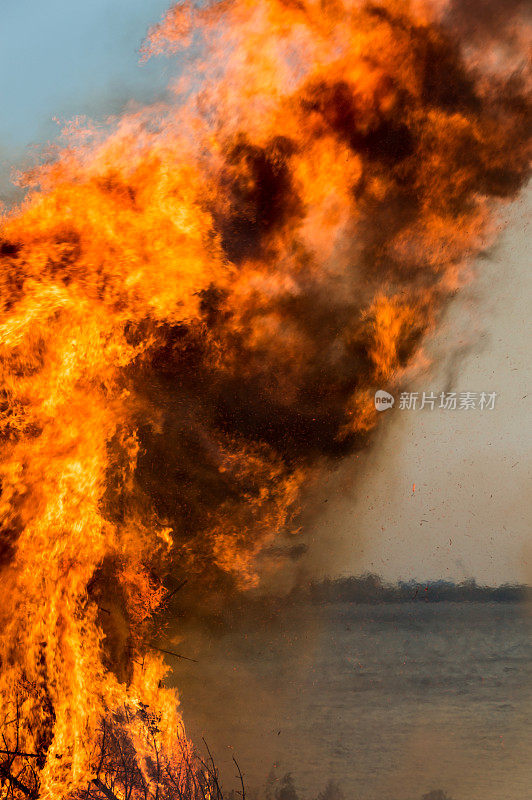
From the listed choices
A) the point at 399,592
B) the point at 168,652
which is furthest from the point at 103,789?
the point at 399,592

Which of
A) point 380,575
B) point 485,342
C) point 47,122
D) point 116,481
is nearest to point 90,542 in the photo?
point 116,481

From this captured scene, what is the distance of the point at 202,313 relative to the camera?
355 cm

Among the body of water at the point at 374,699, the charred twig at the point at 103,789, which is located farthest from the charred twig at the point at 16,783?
the body of water at the point at 374,699

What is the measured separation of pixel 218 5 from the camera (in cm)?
324

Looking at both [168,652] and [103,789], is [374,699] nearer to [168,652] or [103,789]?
[168,652]

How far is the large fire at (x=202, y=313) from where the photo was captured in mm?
3285

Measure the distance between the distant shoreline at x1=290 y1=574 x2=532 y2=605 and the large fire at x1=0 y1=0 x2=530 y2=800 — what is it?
19.6 inches

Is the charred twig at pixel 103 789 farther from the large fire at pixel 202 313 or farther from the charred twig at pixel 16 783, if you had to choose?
the charred twig at pixel 16 783

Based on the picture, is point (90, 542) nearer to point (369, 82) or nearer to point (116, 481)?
point (116, 481)

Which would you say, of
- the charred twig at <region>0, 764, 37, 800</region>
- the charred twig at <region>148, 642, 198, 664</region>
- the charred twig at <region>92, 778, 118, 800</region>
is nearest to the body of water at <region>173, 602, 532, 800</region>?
the charred twig at <region>148, 642, 198, 664</region>

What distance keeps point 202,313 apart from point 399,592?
8.33ft

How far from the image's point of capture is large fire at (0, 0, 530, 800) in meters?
3.29

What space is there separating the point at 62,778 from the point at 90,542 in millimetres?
1593

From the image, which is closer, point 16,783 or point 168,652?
point 16,783
